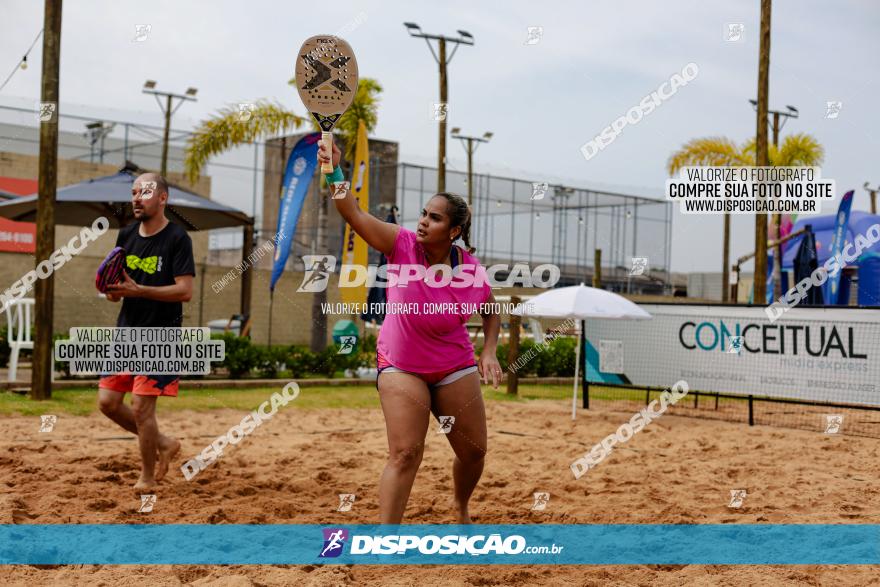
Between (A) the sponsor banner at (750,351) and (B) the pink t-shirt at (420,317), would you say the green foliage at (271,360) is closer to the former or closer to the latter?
(A) the sponsor banner at (750,351)

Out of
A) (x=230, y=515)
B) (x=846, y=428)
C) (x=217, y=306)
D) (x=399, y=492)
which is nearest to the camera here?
(x=399, y=492)

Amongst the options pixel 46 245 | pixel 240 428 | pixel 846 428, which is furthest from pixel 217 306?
pixel 846 428

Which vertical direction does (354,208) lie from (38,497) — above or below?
above

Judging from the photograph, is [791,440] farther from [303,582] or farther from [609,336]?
[303,582]

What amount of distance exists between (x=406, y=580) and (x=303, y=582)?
0.46m

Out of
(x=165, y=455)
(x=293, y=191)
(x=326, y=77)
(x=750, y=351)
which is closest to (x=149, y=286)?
(x=165, y=455)

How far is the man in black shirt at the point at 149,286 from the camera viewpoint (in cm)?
552

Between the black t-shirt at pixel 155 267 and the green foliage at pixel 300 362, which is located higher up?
the black t-shirt at pixel 155 267

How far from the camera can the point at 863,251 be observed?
21438 millimetres

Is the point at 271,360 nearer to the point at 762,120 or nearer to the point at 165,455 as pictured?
the point at 165,455

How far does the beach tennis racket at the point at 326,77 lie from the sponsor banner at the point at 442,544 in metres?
1.97

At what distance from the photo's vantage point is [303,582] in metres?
3.77

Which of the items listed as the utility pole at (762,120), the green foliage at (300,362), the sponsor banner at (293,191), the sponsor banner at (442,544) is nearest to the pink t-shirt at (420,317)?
the sponsor banner at (442,544)

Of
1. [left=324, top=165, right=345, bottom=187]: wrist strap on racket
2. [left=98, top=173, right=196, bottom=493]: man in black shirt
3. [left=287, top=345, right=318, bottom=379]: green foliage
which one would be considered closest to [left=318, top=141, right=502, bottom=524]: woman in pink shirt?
[left=324, top=165, right=345, bottom=187]: wrist strap on racket
